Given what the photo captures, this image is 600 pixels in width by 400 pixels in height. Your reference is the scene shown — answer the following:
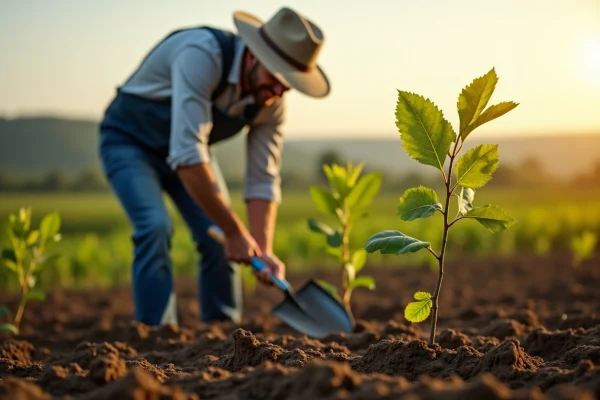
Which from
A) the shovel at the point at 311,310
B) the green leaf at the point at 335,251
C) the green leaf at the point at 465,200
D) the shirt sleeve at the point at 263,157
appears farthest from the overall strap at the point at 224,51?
the green leaf at the point at 465,200

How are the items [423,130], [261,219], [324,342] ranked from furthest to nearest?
[261,219], [324,342], [423,130]

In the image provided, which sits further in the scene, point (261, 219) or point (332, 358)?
point (261, 219)

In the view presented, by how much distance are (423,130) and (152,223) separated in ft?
6.76

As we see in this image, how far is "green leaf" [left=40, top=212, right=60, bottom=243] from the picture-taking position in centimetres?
387

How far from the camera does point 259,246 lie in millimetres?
4273

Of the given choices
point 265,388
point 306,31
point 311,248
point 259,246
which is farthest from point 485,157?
point 311,248

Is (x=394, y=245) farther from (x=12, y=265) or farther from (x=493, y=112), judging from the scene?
(x=12, y=265)

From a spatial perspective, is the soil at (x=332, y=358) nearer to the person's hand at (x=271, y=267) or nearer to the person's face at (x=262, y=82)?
the person's hand at (x=271, y=267)

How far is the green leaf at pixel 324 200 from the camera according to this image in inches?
147

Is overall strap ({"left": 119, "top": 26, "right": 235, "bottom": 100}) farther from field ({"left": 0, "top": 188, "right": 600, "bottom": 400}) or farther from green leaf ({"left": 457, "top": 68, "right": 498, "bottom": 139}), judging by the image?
green leaf ({"left": 457, "top": 68, "right": 498, "bottom": 139})

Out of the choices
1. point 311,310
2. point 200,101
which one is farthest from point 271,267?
point 200,101

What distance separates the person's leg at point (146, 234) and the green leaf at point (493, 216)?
2087 mm

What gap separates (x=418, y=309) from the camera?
240 centimetres

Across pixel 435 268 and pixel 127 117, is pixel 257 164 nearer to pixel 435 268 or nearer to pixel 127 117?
pixel 127 117
